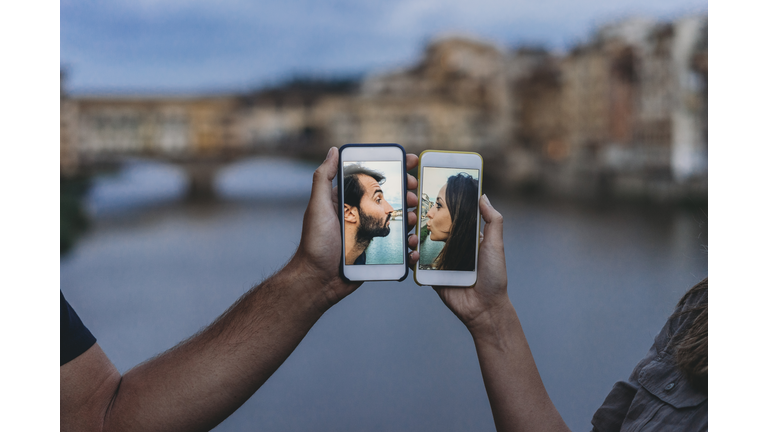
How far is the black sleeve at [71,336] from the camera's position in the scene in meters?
0.56

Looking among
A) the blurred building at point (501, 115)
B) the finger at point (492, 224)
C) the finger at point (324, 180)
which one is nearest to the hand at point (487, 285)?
the finger at point (492, 224)

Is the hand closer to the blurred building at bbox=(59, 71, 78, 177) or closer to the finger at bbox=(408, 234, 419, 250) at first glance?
the finger at bbox=(408, 234, 419, 250)

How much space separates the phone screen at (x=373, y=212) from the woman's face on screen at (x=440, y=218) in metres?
0.04

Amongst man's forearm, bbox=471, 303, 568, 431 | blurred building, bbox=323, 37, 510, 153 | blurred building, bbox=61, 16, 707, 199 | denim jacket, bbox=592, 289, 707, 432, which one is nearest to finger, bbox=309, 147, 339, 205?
man's forearm, bbox=471, 303, 568, 431

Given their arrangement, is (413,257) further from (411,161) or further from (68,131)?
(68,131)

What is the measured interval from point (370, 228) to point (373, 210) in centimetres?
2

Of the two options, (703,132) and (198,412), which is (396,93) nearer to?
(703,132)

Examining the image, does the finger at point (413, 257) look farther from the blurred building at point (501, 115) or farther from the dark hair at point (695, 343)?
the blurred building at point (501, 115)

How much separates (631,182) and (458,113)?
1.91 m

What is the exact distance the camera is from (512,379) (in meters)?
0.58

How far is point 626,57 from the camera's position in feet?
17.6

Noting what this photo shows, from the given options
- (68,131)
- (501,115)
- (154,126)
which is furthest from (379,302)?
(68,131)

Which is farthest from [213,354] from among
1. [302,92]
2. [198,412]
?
[302,92]
